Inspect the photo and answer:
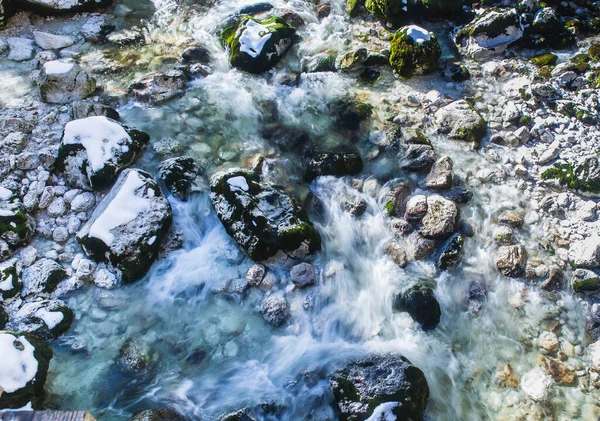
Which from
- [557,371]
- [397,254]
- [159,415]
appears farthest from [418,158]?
[159,415]

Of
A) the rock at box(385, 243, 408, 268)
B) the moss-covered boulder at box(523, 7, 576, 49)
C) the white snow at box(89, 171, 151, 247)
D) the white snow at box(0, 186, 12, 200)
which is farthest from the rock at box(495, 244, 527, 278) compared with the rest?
the white snow at box(0, 186, 12, 200)

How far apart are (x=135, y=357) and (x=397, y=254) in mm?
3388

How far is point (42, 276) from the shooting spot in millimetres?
5621

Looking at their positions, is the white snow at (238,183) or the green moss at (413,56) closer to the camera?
the white snow at (238,183)

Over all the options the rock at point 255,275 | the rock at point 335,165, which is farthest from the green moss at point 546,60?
the rock at point 255,275

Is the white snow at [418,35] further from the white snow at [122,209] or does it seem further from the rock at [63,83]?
the rock at [63,83]

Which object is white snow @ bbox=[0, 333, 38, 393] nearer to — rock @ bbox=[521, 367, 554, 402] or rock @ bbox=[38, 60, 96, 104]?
rock @ bbox=[38, 60, 96, 104]

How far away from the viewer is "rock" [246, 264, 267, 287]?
18.8 ft

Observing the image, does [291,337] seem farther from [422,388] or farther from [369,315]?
[422,388]

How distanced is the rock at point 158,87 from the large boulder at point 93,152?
1.24 metres

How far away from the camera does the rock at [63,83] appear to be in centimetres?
755

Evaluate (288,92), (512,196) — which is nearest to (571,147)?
(512,196)

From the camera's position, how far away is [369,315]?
5598mm

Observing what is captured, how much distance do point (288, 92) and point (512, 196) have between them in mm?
4045
